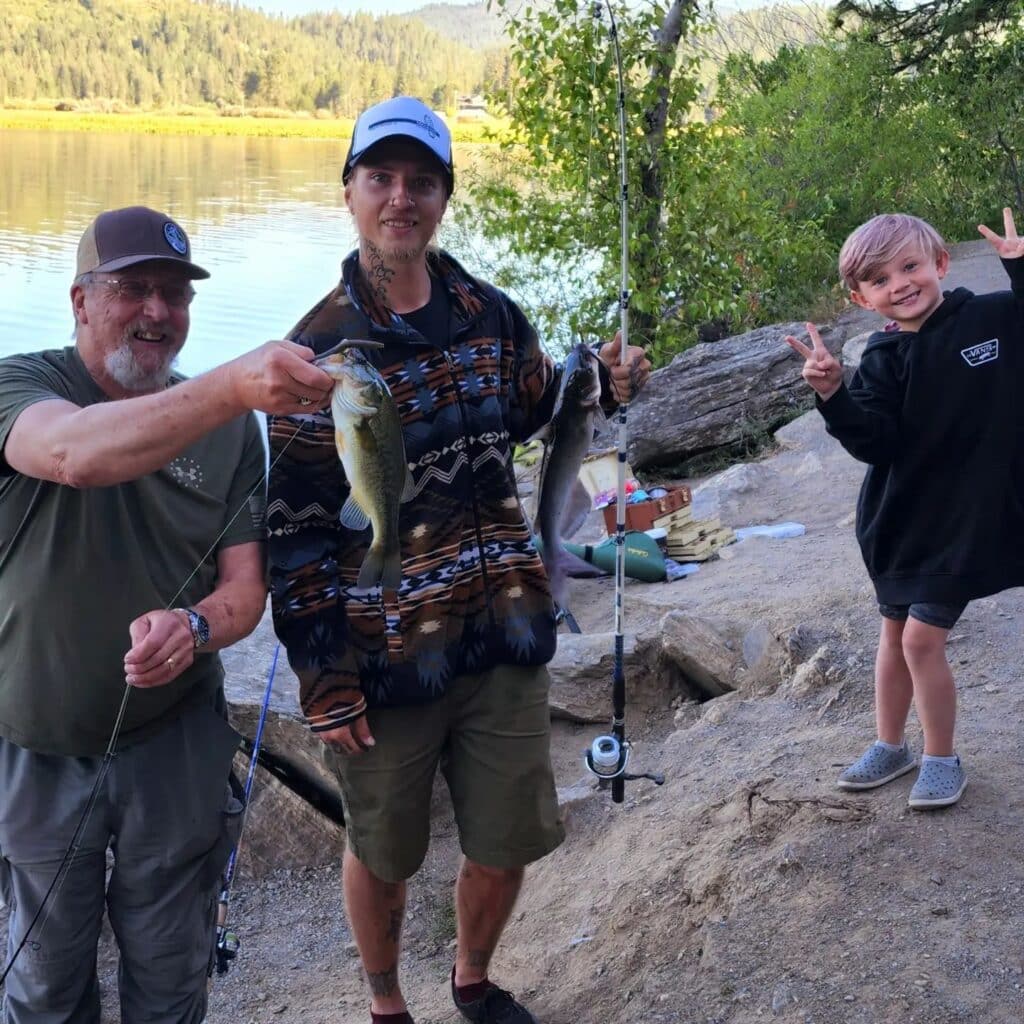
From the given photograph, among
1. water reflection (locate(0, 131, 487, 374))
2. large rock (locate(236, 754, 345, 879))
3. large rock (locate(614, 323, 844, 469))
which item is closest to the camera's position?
large rock (locate(236, 754, 345, 879))

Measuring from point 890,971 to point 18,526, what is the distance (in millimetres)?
2305

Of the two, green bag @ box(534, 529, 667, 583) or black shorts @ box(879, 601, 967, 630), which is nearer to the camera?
black shorts @ box(879, 601, 967, 630)

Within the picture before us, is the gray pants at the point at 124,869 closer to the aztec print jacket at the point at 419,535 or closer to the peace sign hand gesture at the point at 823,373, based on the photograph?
the aztec print jacket at the point at 419,535

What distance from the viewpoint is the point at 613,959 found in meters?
3.49

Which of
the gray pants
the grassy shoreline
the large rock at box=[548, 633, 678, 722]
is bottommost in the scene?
the large rock at box=[548, 633, 678, 722]

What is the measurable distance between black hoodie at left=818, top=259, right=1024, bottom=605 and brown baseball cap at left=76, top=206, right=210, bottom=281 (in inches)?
70.0

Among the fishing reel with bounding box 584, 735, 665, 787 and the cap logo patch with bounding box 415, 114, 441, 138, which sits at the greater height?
the cap logo patch with bounding box 415, 114, 441, 138

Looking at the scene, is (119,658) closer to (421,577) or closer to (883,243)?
(421,577)

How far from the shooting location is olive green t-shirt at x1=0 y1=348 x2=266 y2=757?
7.70 ft

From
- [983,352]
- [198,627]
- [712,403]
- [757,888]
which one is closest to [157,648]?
[198,627]

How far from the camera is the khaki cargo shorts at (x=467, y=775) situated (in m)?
2.75

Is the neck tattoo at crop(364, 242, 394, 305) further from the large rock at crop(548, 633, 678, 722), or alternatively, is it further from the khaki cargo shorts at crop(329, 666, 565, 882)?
the large rock at crop(548, 633, 678, 722)

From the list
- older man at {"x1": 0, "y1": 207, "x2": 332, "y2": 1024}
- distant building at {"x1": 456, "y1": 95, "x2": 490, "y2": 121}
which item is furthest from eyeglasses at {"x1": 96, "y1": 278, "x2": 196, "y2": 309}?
distant building at {"x1": 456, "y1": 95, "x2": 490, "y2": 121}

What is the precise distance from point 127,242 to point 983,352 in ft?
7.45
